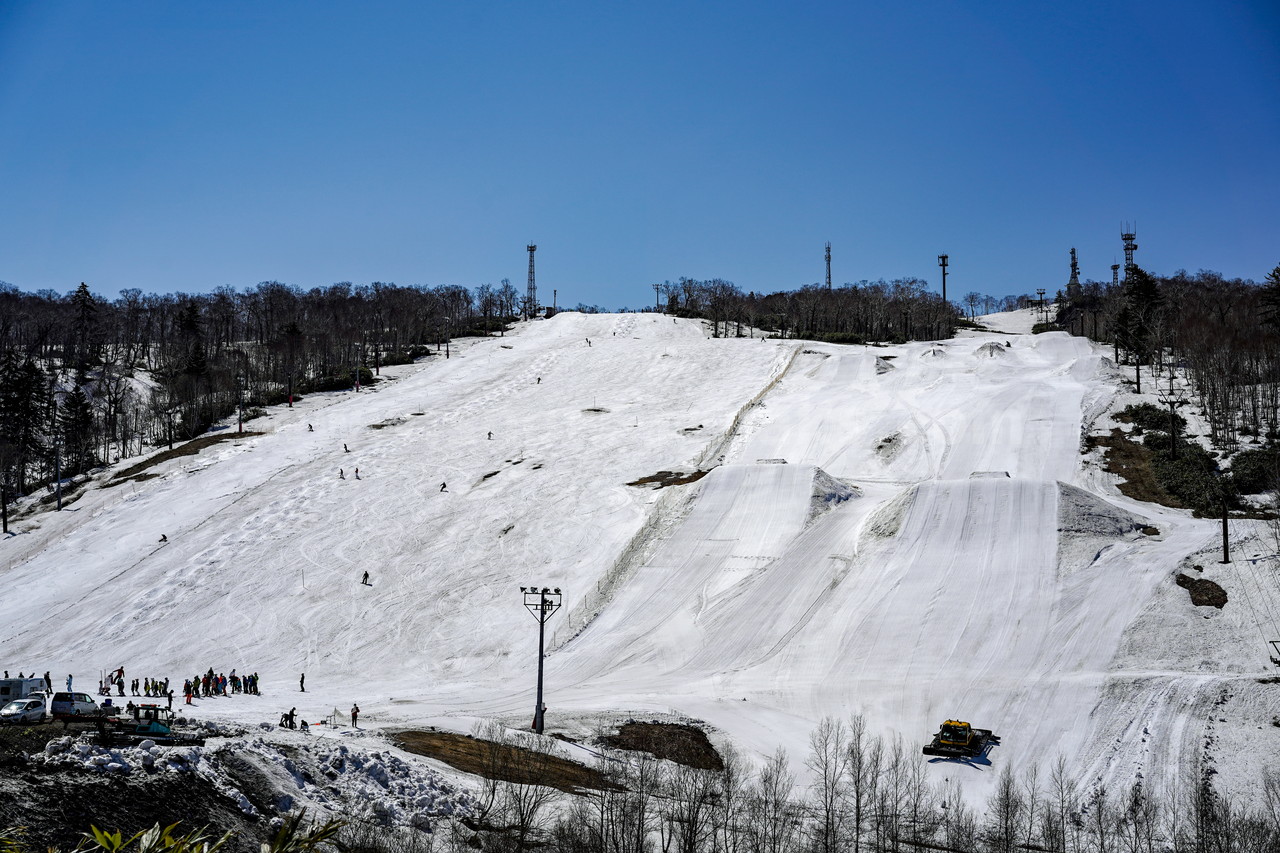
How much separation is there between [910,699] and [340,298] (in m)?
161

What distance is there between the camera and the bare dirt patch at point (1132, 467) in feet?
206

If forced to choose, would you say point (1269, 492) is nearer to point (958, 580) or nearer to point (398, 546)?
point (958, 580)

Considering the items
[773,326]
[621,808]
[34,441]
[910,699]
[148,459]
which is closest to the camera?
[621,808]

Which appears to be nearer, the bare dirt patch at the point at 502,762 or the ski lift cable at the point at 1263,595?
the bare dirt patch at the point at 502,762

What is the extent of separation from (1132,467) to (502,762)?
55.0 meters

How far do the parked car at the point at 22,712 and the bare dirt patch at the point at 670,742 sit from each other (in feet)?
62.4

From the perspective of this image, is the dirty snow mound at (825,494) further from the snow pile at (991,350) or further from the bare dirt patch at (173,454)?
the bare dirt patch at (173,454)

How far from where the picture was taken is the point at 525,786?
29.2 metres

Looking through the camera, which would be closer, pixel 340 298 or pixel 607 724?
pixel 607 724

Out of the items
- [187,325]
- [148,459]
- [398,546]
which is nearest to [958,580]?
[398,546]

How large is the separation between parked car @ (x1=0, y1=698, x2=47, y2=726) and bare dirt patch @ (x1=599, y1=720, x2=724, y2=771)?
62.4 ft

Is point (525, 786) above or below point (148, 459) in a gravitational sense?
below

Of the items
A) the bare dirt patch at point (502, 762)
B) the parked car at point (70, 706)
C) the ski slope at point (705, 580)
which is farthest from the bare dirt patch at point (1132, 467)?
the parked car at point (70, 706)

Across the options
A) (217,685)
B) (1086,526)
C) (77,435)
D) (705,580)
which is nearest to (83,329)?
(77,435)
